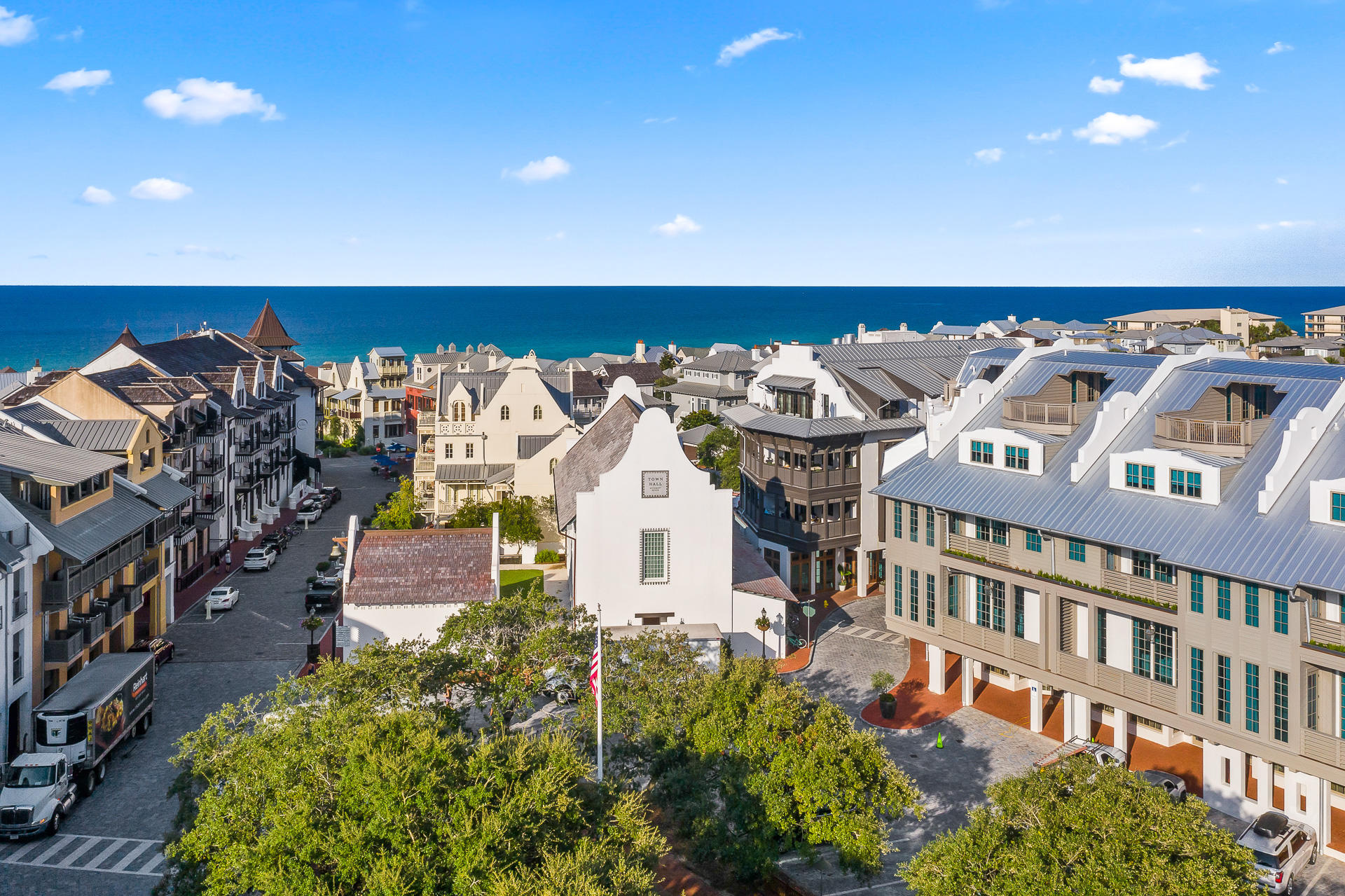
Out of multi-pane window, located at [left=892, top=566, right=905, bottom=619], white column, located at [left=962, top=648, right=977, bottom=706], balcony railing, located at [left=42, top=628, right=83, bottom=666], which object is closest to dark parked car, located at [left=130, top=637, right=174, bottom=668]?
balcony railing, located at [left=42, top=628, right=83, bottom=666]

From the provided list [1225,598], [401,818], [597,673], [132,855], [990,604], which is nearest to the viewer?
[401,818]

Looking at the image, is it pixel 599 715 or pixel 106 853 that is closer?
pixel 599 715

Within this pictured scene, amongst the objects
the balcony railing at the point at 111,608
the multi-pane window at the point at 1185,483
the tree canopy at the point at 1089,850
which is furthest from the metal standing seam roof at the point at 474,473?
the tree canopy at the point at 1089,850

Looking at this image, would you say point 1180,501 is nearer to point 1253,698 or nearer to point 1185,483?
point 1185,483

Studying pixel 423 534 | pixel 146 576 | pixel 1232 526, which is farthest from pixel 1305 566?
pixel 146 576

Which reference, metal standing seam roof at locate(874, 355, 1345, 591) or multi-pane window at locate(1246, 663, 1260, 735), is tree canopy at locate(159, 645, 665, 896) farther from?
metal standing seam roof at locate(874, 355, 1345, 591)

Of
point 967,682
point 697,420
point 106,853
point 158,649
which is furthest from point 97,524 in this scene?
point 697,420

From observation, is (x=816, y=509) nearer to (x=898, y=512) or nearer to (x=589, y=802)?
(x=898, y=512)
